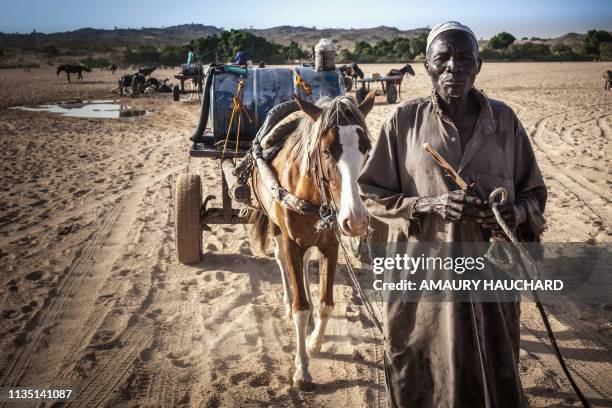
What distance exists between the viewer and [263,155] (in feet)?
13.3

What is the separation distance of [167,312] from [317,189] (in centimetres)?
228

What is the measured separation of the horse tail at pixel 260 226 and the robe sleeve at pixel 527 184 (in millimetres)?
3307

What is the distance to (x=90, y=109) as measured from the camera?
20016mm

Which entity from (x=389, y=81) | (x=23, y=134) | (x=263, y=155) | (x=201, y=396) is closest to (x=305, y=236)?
(x=263, y=155)

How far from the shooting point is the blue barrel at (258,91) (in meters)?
5.27

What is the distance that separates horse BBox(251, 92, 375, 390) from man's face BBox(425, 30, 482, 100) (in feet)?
3.02

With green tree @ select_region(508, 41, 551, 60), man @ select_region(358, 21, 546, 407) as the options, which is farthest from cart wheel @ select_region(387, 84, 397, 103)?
green tree @ select_region(508, 41, 551, 60)

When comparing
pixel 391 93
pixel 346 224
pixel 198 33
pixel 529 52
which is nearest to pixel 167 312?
pixel 346 224

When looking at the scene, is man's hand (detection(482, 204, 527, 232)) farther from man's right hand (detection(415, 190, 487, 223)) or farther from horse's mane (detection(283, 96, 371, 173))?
horse's mane (detection(283, 96, 371, 173))

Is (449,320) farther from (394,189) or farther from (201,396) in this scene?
(201,396)

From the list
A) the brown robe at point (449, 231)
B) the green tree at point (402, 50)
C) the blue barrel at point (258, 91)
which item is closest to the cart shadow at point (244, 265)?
the blue barrel at point (258, 91)

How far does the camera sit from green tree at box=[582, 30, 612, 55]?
50438mm

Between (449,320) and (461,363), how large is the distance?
0.67 feet

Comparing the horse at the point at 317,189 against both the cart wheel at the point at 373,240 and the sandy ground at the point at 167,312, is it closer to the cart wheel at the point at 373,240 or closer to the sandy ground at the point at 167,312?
the sandy ground at the point at 167,312
